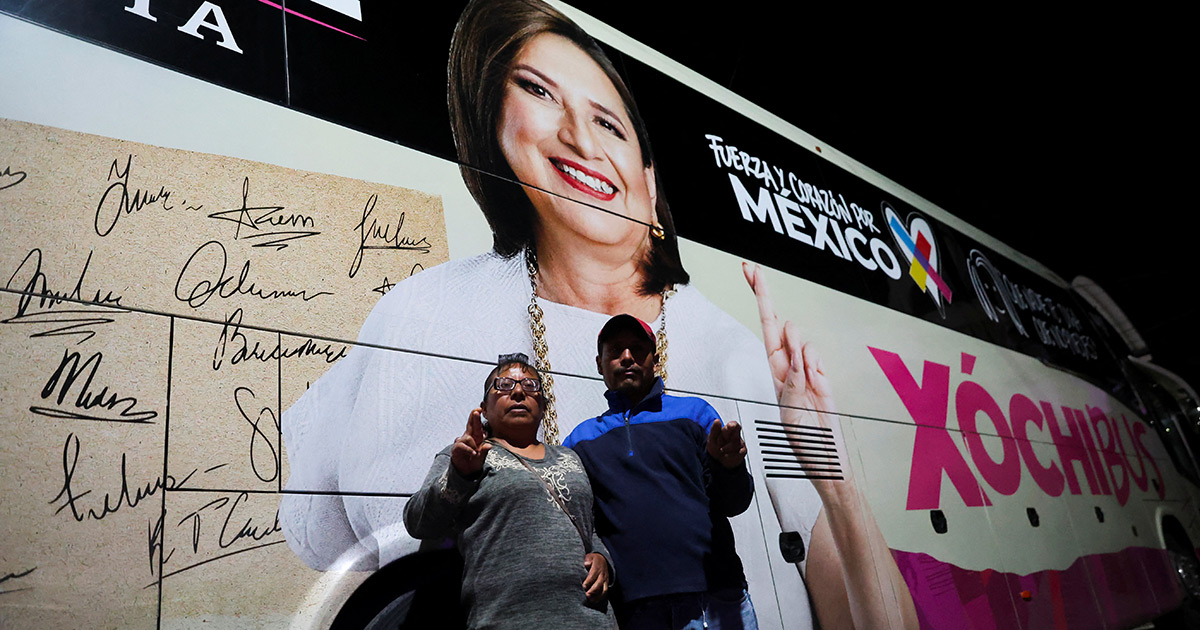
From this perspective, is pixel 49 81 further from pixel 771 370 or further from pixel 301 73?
pixel 771 370

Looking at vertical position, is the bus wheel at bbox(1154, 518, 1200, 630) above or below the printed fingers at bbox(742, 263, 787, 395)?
below

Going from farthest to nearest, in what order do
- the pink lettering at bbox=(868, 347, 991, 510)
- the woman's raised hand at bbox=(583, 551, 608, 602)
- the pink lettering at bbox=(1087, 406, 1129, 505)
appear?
1. the pink lettering at bbox=(1087, 406, 1129, 505)
2. the pink lettering at bbox=(868, 347, 991, 510)
3. the woman's raised hand at bbox=(583, 551, 608, 602)

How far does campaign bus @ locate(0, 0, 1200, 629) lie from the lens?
4.55 feet

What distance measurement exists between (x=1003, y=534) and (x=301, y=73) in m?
3.57

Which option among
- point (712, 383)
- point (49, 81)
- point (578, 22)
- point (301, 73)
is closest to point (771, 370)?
point (712, 383)
